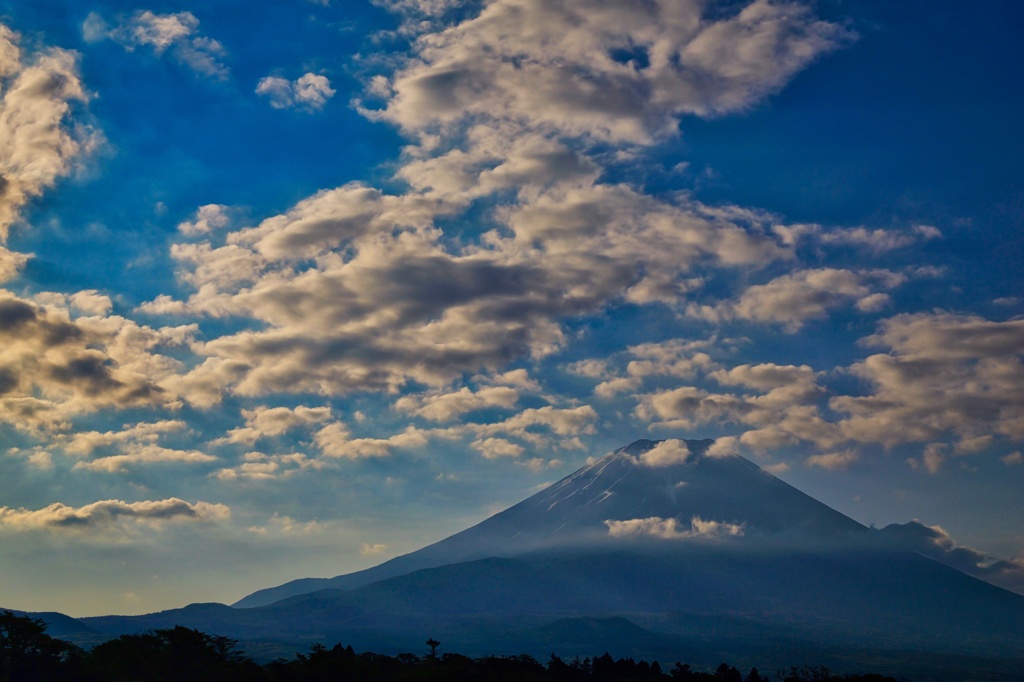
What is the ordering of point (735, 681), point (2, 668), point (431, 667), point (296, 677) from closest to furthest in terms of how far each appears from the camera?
point (2, 668)
point (296, 677)
point (431, 667)
point (735, 681)

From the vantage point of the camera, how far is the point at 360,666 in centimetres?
13075

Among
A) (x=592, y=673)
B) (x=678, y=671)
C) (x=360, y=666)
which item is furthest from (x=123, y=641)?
(x=678, y=671)

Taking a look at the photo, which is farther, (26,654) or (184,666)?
(184,666)

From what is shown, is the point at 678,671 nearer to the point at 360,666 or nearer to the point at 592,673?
the point at 592,673

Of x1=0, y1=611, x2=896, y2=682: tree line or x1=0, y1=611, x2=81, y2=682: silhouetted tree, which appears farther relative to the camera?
x1=0, y1=611, x2=896, y2=682: tree line

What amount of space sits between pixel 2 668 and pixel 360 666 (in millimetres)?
41969

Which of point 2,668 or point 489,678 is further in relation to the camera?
point 489,678

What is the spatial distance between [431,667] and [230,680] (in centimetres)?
2643

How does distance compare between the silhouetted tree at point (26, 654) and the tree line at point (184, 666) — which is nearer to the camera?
the silhouetted tree at point (26, 654)

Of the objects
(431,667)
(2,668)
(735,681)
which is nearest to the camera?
(2,668)

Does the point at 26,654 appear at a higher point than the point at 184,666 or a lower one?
higher

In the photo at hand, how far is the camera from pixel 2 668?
116312 millimetres

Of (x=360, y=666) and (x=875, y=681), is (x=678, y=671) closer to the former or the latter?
(x=875, y=681)

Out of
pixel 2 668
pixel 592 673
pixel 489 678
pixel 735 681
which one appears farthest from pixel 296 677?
pixel 735 681
